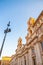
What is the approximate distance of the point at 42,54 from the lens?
17172 millimetres

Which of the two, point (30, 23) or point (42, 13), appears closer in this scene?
point (42, 13)

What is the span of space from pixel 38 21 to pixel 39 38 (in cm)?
384

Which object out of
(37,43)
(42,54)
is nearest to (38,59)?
(42,54)

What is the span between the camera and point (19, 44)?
31938 millimetres

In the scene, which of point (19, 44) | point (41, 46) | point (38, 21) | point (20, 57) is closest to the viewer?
point (41, 46)

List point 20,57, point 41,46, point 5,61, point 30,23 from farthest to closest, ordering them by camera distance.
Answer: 1. point 5,61
2. point 20,57
3. point 30,23
4. point 41,46

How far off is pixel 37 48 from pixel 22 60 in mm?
8182

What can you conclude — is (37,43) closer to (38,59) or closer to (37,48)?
(37,48)

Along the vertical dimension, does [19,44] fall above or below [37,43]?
above

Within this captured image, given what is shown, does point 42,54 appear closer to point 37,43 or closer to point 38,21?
point 37,43

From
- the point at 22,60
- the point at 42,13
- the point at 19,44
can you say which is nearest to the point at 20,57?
the point at 22,60

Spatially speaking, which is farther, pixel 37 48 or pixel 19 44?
pixel 19 44

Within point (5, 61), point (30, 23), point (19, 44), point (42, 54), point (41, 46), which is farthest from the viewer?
point (5, 61)

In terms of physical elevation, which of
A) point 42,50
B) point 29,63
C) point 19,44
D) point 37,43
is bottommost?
point 29,63
